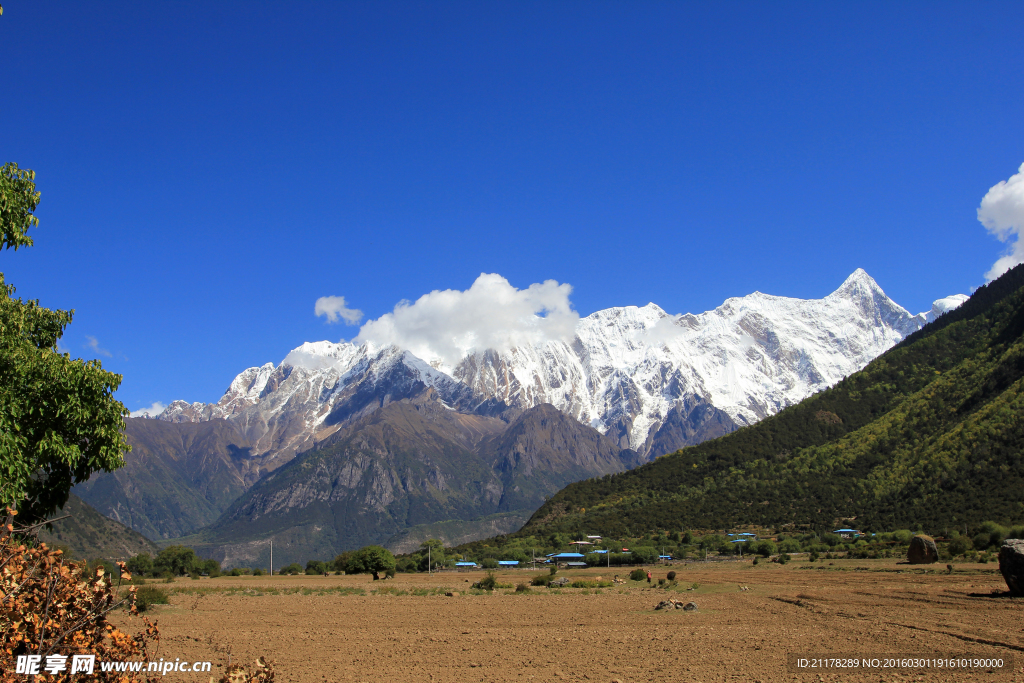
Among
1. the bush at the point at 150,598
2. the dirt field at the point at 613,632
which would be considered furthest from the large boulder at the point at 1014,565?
the bush at the point at 150,598

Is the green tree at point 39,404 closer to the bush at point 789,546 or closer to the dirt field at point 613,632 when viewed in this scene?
the dirt field at point 613,632

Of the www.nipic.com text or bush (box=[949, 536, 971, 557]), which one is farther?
bush (box=[949, 536, 971, 557])

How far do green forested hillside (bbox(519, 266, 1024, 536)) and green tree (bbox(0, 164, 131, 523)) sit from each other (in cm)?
8227

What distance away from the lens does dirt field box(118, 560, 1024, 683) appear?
58.9ft

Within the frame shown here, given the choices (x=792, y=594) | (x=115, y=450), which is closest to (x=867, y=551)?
(x=792, y=594)

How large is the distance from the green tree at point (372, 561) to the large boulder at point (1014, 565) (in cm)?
6525

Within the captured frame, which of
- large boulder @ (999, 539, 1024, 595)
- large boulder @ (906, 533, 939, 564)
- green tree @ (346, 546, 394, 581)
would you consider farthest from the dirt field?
green tree @ (346, 546, 394, 581)

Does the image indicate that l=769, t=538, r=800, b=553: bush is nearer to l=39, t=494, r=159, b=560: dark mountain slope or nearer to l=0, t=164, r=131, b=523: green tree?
l=0, t=164, r=131, b=523: green tree

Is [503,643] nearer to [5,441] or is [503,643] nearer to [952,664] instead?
[952,664]

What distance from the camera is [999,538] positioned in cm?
6031

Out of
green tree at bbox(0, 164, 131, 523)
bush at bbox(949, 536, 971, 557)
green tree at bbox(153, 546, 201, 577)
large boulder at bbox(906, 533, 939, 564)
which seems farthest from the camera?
green tree at bbox(153, 546, 201, 577)

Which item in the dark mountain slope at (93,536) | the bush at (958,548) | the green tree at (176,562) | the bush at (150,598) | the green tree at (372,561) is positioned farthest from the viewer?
the dark mountain slope at (93,536)

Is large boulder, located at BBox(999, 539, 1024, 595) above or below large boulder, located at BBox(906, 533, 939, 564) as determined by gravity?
above

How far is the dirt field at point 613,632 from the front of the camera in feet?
58.9
